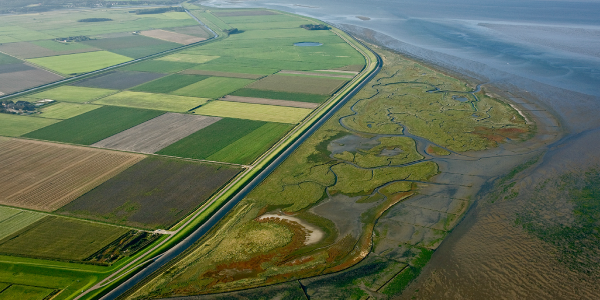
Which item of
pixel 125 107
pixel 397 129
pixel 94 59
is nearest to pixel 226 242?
pixel 397 129

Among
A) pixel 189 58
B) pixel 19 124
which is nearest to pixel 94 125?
pixel 19 124

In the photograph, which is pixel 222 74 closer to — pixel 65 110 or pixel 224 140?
pixel 65 110

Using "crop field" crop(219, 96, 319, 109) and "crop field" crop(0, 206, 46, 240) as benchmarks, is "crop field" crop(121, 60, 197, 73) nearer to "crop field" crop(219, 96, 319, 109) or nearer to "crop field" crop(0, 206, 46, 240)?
"crop field" crop(219, 96, 319, 109)

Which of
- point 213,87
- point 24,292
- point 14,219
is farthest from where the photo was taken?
point 213,87

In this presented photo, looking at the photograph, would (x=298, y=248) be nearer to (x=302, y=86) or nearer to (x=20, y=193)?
(x=20, y=193)

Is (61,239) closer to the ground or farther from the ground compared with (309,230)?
closer to the ground
